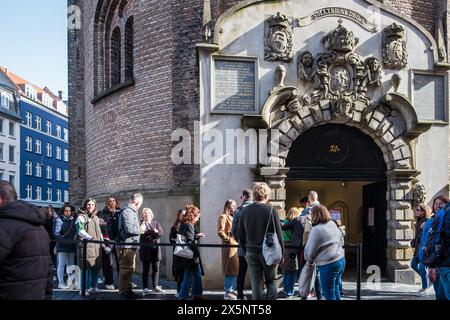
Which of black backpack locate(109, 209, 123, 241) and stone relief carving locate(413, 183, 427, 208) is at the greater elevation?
stone relief carving locate(413, 183, 427, 208)

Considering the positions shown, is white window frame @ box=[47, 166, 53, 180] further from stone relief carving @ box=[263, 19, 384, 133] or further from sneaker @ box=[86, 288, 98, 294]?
stone relief carving @ box=[263, 19, 384, 133]

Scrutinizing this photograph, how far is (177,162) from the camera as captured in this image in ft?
40.4

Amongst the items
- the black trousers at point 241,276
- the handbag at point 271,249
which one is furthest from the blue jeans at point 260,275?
the black trousers at point 241,276

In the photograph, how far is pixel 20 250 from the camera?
4.29 m

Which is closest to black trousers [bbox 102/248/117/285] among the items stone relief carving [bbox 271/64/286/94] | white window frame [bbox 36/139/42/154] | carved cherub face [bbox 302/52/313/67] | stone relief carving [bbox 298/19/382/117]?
stone relief carving [bbox 271/64/286/94]

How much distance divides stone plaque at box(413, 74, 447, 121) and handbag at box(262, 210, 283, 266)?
6576mm

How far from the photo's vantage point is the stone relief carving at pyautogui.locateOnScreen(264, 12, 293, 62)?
10.6m

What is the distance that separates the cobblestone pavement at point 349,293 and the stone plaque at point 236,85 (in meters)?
3.99

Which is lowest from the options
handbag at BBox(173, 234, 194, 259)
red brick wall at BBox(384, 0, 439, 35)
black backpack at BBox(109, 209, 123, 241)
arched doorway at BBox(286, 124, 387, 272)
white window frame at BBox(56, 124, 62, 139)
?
handbag at BBox(173, 234, 194, 259)

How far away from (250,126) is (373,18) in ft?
13.0

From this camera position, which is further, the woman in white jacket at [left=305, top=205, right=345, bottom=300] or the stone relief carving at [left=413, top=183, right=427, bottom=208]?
the stone relief carving at [left=413, top=183, right=427, bottom=208]

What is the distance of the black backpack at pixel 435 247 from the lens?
19.3 ft

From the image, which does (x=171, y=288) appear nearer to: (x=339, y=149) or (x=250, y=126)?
(x=250, y=126)

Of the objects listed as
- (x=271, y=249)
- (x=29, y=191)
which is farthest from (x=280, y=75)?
(x=29, y=191)
